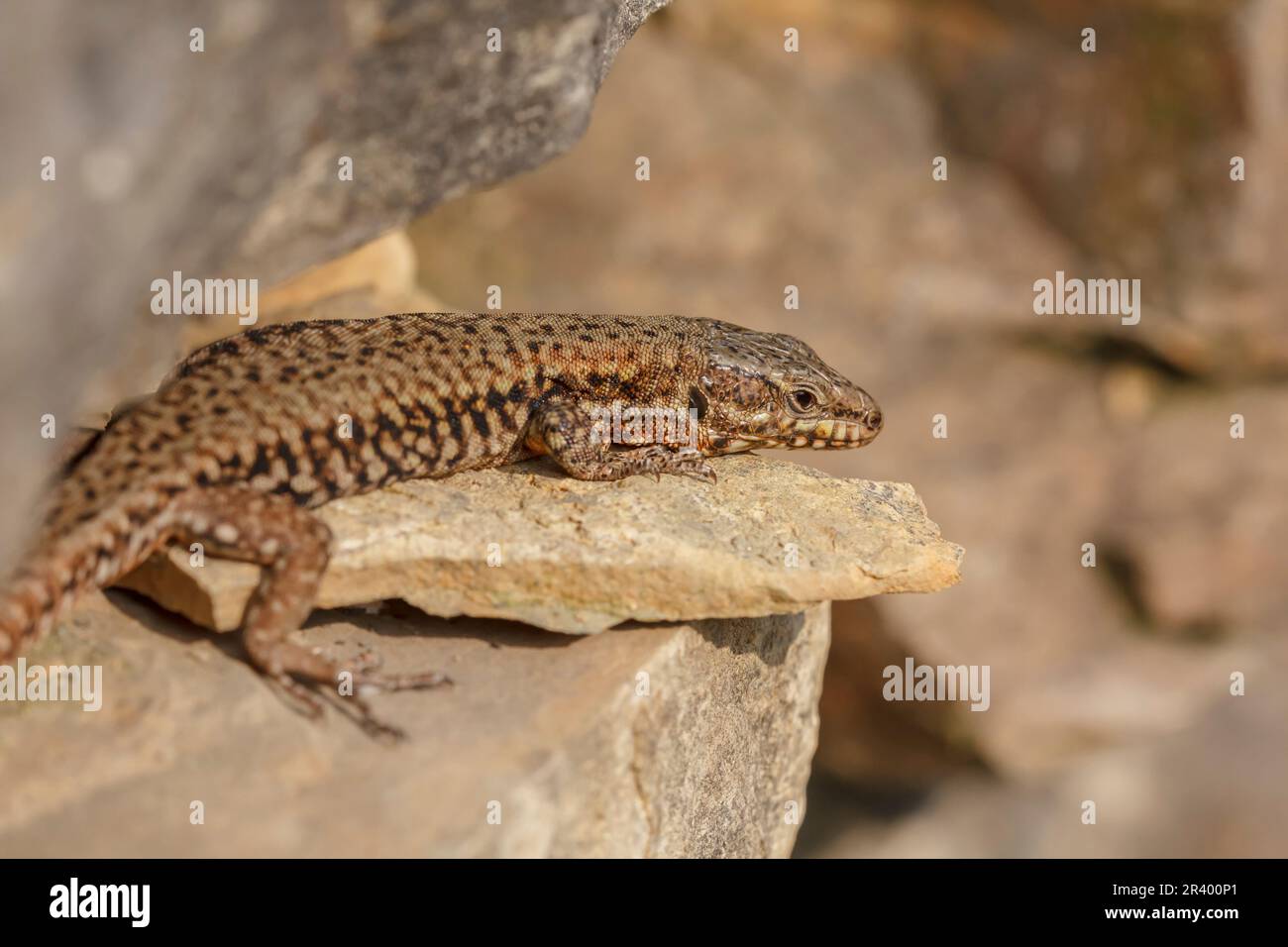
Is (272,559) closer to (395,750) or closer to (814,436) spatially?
(395,750)

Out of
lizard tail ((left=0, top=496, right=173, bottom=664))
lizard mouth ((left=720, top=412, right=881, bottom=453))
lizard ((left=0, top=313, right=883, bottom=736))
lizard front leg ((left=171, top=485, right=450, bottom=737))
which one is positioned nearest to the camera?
lizard tail ((left=0, top=496, right=173, bottom=664))

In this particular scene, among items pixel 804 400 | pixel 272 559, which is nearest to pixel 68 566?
pixel 272 559

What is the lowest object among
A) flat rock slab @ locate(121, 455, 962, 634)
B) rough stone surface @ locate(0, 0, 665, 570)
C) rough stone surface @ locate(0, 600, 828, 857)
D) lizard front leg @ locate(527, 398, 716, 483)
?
rough stone surface @ locate(0, 600, 828, 857)

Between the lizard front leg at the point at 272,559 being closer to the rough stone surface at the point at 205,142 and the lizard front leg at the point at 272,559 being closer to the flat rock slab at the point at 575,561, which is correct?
the flat rock slab at the point at 575,561

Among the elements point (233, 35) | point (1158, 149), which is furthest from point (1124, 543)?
point (233, 35)

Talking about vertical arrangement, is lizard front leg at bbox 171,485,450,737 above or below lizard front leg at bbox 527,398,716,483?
below

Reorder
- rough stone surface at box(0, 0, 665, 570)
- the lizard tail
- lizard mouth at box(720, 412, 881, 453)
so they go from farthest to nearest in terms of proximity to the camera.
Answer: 1. lizard mouth at box(720, 412, 881, 453)
2. the lizard tail
3. rough stone surface at box(0, 0, 665, 570)

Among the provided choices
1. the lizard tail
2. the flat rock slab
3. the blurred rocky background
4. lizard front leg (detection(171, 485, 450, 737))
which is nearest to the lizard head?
the flat rock slab

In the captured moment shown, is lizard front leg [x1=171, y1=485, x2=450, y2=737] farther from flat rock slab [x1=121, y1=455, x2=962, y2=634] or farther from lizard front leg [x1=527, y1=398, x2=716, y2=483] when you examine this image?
lizard front leg [x1=527, y1=398, x2=716, y2=483]
